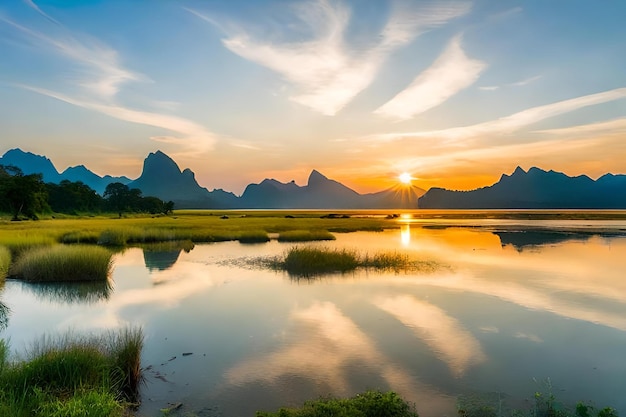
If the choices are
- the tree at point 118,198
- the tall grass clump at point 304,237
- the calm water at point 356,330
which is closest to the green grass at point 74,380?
the calm water at point 356,330

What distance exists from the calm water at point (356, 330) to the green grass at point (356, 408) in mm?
853

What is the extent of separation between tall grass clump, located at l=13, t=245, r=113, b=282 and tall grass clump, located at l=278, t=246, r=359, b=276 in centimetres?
1214

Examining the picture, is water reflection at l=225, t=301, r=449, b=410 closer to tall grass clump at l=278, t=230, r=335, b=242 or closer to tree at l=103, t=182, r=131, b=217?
tall grass clump at l=278, t=230, r=335, b=242

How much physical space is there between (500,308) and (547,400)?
32.5ft

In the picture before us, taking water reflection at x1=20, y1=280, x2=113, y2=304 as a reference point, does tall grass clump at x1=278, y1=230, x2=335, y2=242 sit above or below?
above

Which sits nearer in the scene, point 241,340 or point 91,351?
point 91,351

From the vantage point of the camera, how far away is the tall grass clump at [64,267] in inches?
961

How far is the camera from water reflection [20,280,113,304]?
66.7 feet

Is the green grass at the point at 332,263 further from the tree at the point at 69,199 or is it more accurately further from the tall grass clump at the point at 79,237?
the tree at the point at 69,199

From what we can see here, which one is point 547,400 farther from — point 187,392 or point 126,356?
point 126,356

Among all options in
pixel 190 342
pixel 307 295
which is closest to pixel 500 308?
pixel 307 295

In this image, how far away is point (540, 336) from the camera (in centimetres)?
1432

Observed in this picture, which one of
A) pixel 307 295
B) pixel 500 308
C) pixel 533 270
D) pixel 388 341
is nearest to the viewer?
pixel 388 341

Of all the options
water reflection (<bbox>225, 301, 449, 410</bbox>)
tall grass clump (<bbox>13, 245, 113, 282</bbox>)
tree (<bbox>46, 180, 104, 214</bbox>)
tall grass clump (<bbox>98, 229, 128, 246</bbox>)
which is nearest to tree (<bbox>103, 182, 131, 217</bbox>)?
tree (<bbox>46, 180, 104, 214</bbox>)
